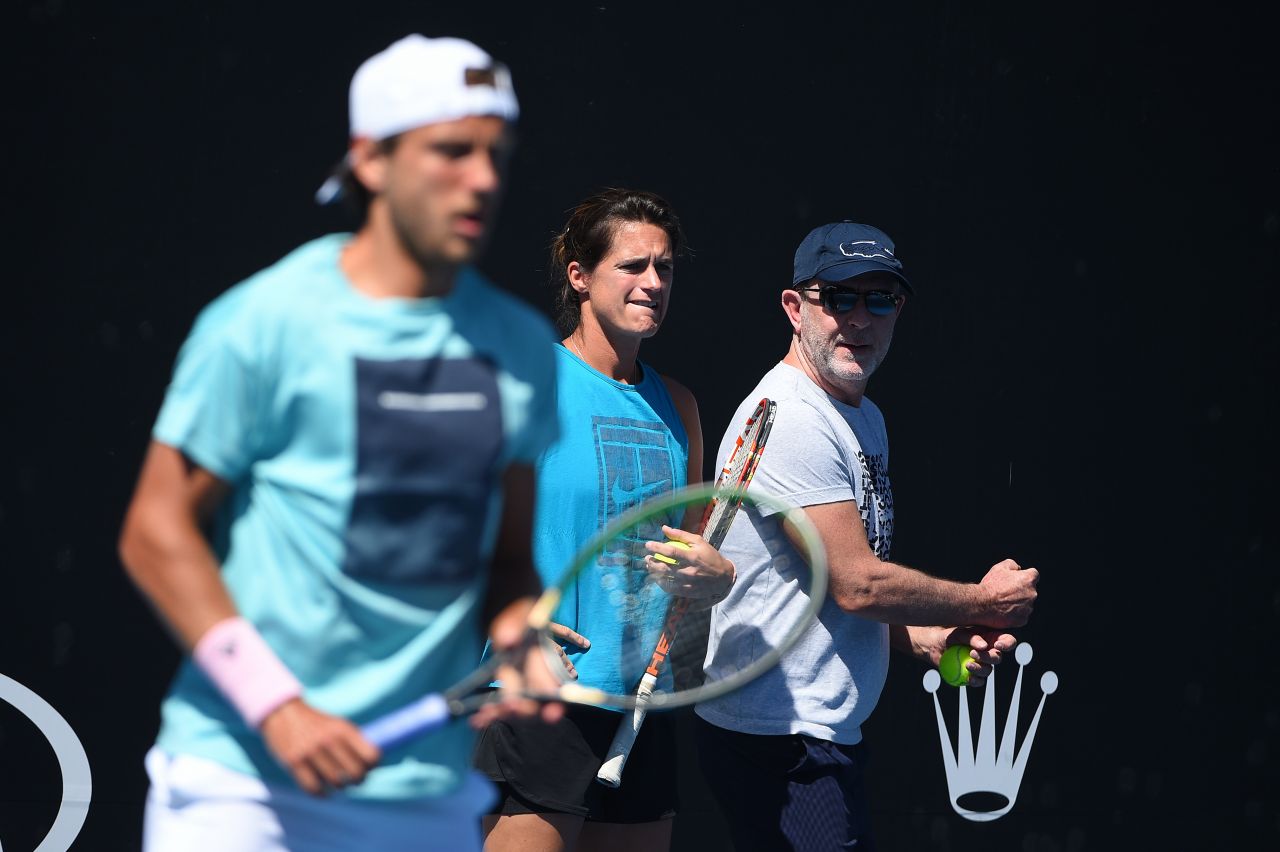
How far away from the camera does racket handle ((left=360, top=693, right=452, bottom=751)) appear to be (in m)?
1.57

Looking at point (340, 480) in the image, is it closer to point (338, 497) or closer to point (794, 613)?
point (338, 497)

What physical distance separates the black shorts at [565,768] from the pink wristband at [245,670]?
1253mm

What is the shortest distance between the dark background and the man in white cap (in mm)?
2099

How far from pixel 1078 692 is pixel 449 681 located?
2642 millimetres

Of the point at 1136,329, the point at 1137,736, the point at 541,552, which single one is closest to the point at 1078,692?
the point at 1137,736

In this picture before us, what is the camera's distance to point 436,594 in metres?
1.63

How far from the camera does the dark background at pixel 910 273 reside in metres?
3.60

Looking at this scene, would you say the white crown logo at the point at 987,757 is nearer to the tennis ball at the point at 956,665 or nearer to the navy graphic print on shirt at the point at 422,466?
the tennis ball at the point at 956,665

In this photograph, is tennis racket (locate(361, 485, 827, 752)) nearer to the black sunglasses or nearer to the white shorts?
the white shorts

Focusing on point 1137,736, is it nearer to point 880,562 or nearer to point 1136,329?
point 1136,329

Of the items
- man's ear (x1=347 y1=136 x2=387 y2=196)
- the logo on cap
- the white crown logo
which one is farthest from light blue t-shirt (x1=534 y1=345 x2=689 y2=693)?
the white crown logo

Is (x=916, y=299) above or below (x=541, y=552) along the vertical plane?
above

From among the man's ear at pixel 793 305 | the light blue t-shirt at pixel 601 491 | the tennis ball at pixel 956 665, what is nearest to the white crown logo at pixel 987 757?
the tennis ball at pixel 956 665


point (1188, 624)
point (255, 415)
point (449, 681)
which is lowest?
point (1188, 624)
